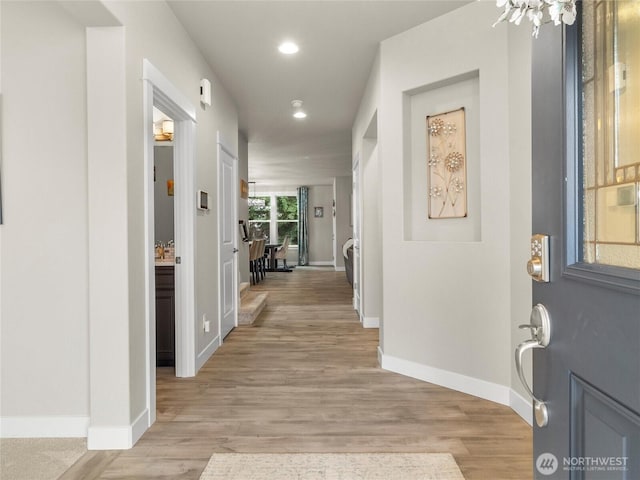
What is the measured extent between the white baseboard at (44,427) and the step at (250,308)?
8.96 ft

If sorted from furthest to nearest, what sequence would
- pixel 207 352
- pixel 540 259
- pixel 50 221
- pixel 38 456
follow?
pixel 207 352, pixel 50 221, pixel 38 456, pixel 540 259

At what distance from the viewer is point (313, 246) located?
13.1m

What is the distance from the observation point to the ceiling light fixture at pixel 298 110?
488cm

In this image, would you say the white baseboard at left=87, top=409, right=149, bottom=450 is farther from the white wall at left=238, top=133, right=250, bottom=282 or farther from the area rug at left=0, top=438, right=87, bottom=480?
the white wall at left=238, top=133, right=250, bottom=282

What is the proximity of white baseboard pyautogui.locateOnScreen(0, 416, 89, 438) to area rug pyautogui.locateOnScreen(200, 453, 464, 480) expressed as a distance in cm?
82

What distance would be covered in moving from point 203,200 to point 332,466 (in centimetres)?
232

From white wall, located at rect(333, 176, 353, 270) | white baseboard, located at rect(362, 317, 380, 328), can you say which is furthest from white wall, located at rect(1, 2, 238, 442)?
white wall, located at rect(333, 176, 353, 270)

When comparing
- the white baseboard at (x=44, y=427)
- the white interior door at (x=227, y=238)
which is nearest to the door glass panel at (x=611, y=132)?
the white baseboard at (x=44, y=427)

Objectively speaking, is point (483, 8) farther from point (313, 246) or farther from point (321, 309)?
point (313, 246)

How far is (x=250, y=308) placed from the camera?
5121mm

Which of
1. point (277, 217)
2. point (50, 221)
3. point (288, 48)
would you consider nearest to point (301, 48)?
point (288, 48)

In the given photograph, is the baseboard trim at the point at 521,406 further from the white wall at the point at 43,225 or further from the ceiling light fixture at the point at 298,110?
the ceiling light fixture at the point at 298,110

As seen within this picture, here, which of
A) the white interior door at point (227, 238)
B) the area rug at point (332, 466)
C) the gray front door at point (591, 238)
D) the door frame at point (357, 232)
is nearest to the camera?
the gray front door at point (591, 238)

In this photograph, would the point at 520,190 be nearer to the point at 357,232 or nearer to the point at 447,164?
the point at 447,164
